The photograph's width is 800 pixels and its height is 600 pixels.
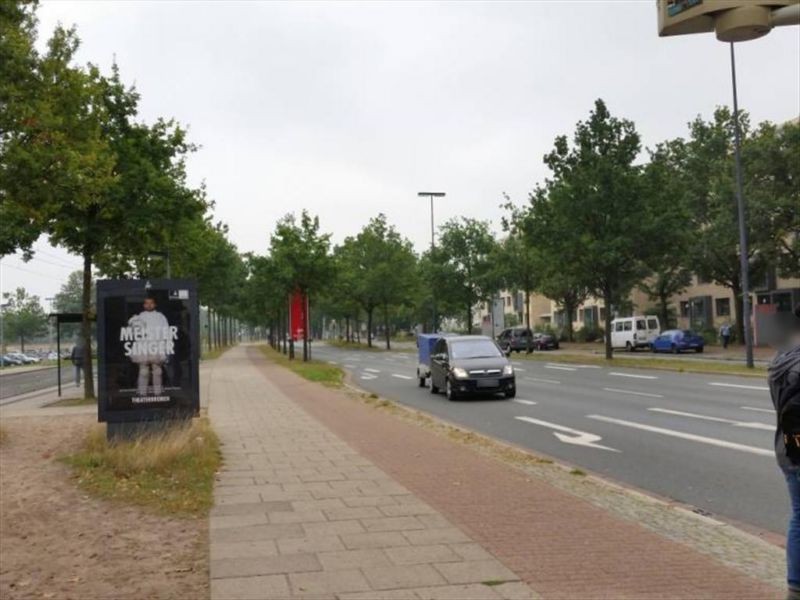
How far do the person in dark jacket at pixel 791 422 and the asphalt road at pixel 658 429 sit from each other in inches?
122

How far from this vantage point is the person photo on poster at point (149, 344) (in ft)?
32.6

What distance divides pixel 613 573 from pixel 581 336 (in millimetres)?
65052

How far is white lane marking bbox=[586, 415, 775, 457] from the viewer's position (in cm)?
1090

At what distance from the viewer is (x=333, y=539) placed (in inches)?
230

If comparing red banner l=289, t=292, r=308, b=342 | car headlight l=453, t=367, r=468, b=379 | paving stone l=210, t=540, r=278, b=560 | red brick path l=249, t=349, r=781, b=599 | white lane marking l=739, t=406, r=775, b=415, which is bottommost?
white lane marking l=739, t=406, r=775, b=415

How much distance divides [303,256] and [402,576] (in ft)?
117

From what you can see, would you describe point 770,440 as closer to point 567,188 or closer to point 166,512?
point 166,512

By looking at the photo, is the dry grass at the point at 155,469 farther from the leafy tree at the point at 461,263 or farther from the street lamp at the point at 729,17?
the leafy tree at the point at 461,263

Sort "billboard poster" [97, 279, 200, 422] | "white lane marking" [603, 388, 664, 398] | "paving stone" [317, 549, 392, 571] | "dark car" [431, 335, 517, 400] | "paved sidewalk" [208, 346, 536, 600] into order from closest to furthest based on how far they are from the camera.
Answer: "paved sidewalk" [208, 346, 536, 600] → "paving stone" [317, 549, 392, 571] → "billboard poster" [97, 279, 200, 422] → "white lane marking" [603, 388, 664, 398] → "dark car" [431, 335, 517, 400]

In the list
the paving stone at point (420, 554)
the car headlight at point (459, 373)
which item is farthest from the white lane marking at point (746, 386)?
the paving stone at point (420, 554)

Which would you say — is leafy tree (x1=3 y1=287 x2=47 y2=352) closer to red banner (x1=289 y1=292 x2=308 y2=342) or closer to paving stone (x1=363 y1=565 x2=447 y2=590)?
red banner (x1=289 y1=292 x2=308 y2=342)

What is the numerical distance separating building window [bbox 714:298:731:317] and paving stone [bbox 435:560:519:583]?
59.7 meters

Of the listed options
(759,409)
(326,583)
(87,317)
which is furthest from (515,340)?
(326,583)

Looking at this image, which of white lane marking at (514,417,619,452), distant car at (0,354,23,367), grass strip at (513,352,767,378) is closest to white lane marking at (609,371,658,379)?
grass strip at (513,352,767,378)
